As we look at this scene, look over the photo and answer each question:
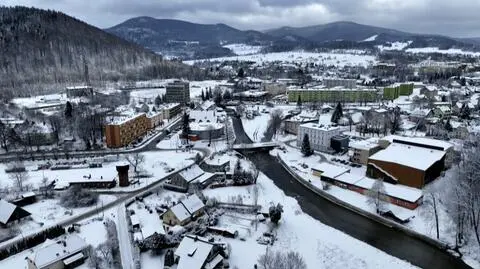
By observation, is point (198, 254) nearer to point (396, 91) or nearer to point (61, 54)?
point (396, 91)

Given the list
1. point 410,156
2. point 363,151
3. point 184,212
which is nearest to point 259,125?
point 363,151

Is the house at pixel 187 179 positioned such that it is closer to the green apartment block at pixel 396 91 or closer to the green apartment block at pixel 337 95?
the green apartment block at pixel 337 95

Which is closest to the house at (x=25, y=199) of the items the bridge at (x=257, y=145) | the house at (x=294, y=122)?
the bridge at (x=257, y=145)

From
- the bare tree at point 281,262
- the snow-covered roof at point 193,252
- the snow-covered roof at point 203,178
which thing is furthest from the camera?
the snow-covered roof at point 203,178

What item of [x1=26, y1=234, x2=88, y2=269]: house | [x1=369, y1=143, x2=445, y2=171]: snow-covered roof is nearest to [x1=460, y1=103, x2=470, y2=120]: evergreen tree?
[x1=369, y1=143, x2=445, y2=171]: snow-covered roof

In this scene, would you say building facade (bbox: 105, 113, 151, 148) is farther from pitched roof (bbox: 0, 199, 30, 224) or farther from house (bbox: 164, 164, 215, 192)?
pitched roof (bbox: 0, 199, 30, 224)

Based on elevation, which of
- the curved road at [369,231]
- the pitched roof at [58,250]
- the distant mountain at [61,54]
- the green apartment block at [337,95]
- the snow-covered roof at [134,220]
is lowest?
the curved road at [369,231]
